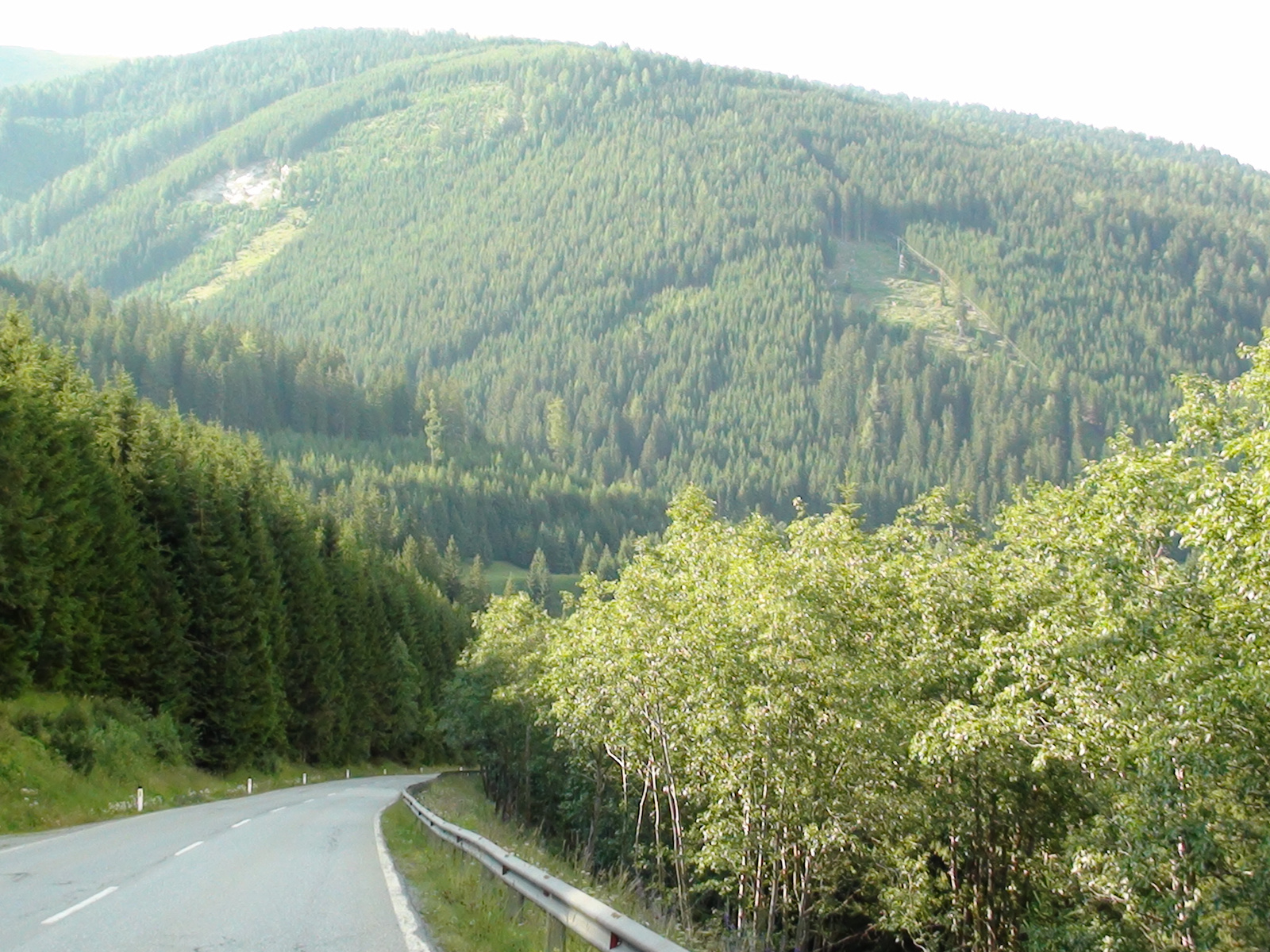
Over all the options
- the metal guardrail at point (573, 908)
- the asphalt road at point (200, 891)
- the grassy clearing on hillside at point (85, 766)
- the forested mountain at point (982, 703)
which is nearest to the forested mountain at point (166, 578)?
the grassy clearing on hillside at point (85, 766)

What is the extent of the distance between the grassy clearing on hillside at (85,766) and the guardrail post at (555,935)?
17790 mm

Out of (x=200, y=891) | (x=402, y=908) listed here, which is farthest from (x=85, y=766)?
(x=402, y=908)

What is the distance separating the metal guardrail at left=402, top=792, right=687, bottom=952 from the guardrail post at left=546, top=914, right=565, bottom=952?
43 millimetres

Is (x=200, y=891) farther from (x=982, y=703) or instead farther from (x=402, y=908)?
(x=982, y=703)

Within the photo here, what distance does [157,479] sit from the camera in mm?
44969

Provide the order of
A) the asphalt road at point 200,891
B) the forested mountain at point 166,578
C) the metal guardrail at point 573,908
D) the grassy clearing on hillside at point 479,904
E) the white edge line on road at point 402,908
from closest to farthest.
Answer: the metal guardrail at point 573,908 → the asphalt road at point 200,891 → the white edge line on road at point 402,908 → the grassy clearing on hillside at point 479,904 → the forested mountain at point 166,578

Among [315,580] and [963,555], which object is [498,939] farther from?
[315,580]

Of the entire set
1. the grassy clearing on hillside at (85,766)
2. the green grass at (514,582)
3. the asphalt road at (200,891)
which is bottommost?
the green grass at (514,582)

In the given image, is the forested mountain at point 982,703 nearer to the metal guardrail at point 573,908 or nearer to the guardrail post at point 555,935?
the metal guardrail at point 573,908

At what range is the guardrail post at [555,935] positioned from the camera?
10.2 meters

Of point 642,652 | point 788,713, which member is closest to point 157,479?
point 642,652

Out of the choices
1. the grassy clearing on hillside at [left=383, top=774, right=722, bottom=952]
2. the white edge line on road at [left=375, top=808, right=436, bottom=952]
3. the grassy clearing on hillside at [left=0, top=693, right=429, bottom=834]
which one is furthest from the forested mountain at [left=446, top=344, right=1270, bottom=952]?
the grassy clearing on hillside at [left=0, top=693, right=429, bottom=834]

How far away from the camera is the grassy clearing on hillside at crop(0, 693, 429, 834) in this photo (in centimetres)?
2578

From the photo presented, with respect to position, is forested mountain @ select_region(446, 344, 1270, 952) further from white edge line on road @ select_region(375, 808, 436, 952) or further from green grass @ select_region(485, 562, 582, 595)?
green grass @ select_region(485, 562, 582, 595)
